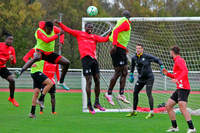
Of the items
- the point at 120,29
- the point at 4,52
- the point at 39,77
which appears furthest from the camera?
the point at 4,52

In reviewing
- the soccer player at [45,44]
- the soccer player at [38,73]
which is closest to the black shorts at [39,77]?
the soccer player at [38,73]

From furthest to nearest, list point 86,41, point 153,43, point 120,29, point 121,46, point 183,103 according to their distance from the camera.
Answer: point 153,43 < point 121,46 < point 120,29 < point 86,41 < point 183,103

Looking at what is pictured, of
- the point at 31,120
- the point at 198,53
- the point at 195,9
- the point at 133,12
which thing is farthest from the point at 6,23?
the point at 31,120

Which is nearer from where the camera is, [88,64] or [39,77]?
[39,77]

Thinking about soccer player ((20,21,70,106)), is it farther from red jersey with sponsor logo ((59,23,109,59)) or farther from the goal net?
the goal net

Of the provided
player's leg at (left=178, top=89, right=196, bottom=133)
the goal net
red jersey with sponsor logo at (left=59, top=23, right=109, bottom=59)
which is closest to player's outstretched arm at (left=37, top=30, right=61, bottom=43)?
red jersey with sponsor logo at (left=59, top=23, right=109, bottom=59)

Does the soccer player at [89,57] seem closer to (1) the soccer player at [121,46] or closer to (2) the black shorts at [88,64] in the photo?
(2) the black shorts at [88,64]

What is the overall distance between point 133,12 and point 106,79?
20.1 m

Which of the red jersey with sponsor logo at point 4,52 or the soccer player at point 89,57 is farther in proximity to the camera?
the red jersey with sponsor logo at point 4,52

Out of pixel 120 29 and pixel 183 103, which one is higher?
pixel 120 29

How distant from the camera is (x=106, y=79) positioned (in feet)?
53.7

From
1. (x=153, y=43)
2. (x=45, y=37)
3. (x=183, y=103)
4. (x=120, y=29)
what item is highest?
(x=120, y=29)

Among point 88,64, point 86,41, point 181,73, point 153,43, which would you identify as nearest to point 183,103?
point 181,73

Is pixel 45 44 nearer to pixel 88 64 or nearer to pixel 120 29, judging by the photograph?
pixel 88 64
